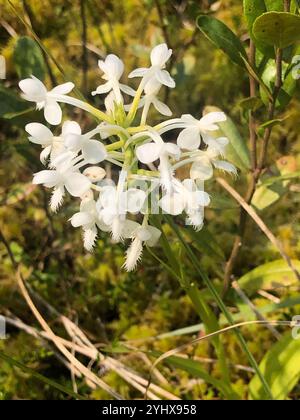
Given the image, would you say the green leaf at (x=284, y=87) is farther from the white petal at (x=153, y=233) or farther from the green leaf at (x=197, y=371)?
the green leaf at (x=197, y=371)

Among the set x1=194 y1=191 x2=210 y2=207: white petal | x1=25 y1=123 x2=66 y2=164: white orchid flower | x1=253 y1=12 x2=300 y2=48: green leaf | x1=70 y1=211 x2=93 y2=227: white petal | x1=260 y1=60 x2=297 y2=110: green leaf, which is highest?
x1=260 y1=60 x2=297 y2=110: green leaf

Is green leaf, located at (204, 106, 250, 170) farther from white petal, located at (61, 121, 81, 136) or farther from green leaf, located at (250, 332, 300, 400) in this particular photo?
white petal, located at (61, 121, 81, 136)

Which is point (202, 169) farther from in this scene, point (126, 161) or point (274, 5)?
point (274, 5)

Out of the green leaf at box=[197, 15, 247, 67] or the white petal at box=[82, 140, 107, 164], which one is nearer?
the white petal at box=[82, 140, 107, 164]

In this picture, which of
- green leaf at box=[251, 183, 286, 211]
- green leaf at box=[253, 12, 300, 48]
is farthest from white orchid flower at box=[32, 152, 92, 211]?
green leaf at box=[251, 183, 286, 211]

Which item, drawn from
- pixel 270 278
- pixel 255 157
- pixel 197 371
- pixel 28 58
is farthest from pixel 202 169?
pixel 28 58

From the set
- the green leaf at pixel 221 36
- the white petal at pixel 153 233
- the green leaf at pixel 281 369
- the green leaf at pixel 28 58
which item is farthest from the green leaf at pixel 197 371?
the green leaf at pixel 28 58
